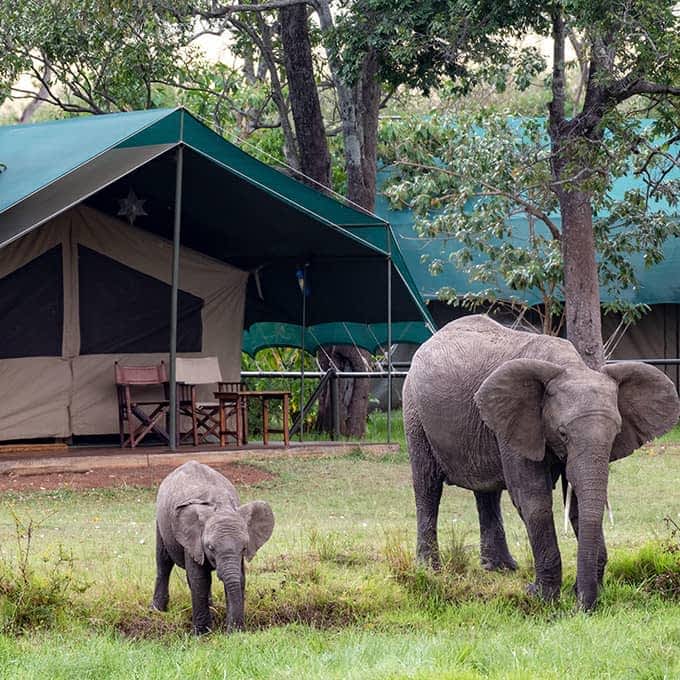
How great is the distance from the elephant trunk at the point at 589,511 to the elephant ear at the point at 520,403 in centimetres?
38

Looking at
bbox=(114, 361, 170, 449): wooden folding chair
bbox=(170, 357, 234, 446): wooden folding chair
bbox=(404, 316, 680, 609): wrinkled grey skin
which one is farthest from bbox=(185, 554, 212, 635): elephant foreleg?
bbox=(170, 357, 234, 446): wooden folding chair

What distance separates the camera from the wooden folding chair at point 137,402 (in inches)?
619

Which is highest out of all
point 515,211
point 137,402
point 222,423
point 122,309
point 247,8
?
point 247,8

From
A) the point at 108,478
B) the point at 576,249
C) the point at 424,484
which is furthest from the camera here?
the point at 576,249

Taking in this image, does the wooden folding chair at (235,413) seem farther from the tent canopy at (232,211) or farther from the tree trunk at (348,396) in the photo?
the tree trunk at (348,396)

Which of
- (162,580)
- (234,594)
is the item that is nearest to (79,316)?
(162,580)

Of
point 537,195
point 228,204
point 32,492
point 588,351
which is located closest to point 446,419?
point 32,492

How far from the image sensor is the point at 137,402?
52.2 ft

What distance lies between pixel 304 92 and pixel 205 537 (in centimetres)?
1243

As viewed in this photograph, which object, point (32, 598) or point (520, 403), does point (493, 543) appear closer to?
point (520, 403)

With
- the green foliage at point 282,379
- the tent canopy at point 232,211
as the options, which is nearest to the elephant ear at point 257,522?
the tent canopy at point 232,211

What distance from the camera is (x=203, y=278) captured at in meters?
17.5

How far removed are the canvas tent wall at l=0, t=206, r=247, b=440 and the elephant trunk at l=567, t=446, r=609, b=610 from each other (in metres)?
9.95

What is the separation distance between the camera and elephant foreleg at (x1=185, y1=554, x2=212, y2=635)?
692 centimetres
